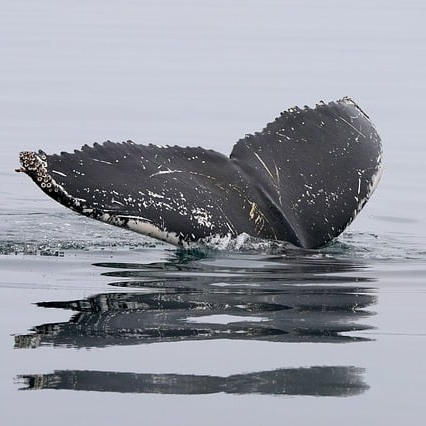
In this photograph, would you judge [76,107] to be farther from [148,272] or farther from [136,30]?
[136,30]

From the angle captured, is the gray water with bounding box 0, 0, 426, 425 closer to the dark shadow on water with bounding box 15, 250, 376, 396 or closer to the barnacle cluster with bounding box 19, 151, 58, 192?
the dark shadow on water with bounding box 15, 250, 376, 396

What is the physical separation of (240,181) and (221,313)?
1998 millimetres

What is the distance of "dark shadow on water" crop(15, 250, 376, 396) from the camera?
5.79 meters

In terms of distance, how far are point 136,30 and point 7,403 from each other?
91.8ft

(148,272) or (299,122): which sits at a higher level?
(299,122)

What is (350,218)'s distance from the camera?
30.2 ft

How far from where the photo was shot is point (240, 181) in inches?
356

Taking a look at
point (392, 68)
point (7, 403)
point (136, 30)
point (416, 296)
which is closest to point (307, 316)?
point (416, 296)

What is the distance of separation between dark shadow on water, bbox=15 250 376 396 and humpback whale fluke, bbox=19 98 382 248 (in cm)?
24

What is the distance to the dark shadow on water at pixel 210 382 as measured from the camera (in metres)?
5.66

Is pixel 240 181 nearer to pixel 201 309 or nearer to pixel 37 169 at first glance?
pixel 37 169

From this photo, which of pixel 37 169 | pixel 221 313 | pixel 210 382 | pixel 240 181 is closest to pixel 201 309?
pixel 221 313

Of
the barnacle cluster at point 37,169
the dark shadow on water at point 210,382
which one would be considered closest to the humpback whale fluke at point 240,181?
the barnacle cluster at point 37,169

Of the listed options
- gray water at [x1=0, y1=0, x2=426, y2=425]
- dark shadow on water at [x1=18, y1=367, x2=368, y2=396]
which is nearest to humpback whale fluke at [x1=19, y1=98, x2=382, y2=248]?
gray water at [x1=0, y1=0, x2=426, y2=425]
